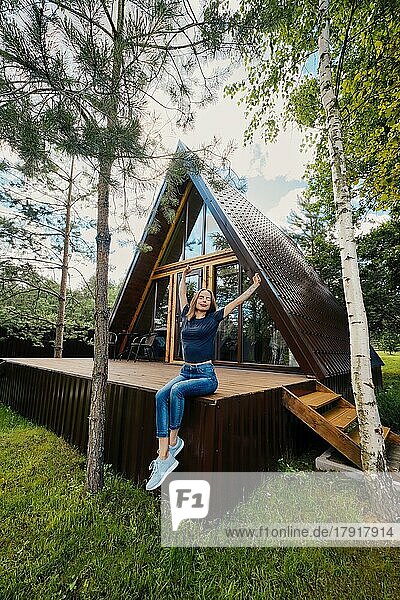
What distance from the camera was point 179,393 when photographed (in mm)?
2475

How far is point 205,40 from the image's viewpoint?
2.65 m

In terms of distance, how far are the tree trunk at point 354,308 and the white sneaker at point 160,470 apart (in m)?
1.61

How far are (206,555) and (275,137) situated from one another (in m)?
5.84

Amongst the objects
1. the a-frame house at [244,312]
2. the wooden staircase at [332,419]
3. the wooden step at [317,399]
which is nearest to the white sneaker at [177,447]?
the a-frame house at [244,312]

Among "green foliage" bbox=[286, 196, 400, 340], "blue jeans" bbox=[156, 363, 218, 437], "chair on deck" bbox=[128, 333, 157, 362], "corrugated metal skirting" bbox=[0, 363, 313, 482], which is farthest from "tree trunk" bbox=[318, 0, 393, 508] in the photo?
"chair on deck" bbox=[128, 333, 157, 362]

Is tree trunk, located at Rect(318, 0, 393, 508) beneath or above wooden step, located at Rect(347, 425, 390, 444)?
above

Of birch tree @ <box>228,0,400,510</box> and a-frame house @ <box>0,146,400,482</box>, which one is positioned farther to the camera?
a-frame house @ <box>0,146,400,482</box>

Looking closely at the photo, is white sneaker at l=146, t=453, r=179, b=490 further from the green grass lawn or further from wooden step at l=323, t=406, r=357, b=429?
wooden step at l=323, t=406, r=357, b=429

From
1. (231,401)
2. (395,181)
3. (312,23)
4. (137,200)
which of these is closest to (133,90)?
(137,200)

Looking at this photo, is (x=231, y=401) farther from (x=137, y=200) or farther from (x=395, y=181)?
(x=395, y=181)

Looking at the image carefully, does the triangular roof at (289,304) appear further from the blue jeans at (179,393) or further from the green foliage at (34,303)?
the green foliage at (34,303)

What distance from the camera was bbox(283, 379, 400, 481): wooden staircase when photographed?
2.72 meters

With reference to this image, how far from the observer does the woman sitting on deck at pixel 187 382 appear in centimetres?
245

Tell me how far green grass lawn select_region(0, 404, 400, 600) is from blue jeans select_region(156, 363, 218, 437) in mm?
740
